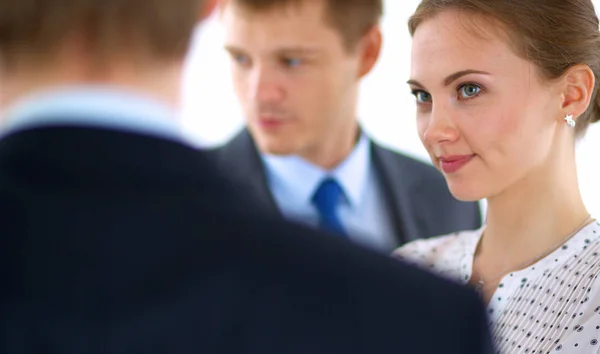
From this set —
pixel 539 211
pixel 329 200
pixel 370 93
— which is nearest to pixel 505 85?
pixel 539 211

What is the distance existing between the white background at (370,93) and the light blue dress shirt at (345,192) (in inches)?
22.8

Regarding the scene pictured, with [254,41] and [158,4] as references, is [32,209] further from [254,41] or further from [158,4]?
[254,41]

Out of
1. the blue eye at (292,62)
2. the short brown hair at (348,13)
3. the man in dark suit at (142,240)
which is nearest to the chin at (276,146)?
the blue eye at (292,62)

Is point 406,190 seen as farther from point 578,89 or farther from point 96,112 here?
point 96,112

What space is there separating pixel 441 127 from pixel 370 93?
1.89 m

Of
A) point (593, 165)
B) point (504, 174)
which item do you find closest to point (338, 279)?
point (504, 174)

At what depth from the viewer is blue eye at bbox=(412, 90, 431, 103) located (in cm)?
208

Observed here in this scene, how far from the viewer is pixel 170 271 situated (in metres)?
0.82

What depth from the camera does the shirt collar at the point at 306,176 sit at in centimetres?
300

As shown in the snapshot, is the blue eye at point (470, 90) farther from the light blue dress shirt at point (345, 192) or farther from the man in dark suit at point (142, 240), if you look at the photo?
the man in dark suit at point (142, 240)

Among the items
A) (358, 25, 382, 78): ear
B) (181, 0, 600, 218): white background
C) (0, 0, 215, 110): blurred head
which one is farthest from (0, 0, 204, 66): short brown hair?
(181, 0, 600, 218): white background

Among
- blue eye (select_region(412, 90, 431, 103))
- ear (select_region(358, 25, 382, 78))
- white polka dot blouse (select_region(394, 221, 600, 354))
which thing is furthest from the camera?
ear (select_region(358, 25, 382, 78))

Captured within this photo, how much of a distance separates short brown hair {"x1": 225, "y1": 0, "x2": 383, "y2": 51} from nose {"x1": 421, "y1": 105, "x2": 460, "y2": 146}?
101cm

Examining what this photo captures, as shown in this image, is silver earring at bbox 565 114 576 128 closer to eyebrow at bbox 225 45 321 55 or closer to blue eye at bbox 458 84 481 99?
blue eye at bbox 458 84 481 99
